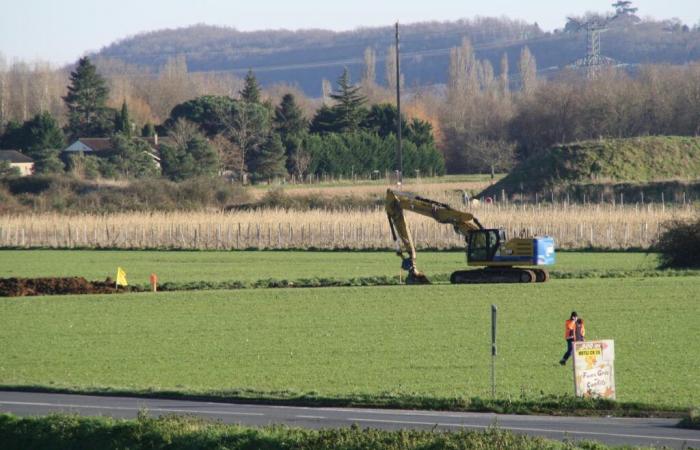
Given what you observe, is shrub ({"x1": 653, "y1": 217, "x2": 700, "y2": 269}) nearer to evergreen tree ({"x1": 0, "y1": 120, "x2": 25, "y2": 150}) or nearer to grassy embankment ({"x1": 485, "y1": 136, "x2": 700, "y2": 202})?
grassy embankment ({"x1": 485, "y1": 136, "x2": 700, "y2": 202})

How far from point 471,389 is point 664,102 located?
107 metres

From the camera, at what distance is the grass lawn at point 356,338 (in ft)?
82.4

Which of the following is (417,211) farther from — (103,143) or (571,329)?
(103,143)

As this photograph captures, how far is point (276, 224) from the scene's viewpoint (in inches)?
2721

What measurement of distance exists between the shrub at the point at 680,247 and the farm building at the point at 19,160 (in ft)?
224

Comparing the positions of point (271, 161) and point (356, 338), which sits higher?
point (271, 161)

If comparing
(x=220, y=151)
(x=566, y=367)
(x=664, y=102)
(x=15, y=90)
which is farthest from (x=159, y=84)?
(x=566, y=367)

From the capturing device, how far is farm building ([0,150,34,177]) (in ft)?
356

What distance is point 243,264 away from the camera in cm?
5844

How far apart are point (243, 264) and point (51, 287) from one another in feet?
44.5

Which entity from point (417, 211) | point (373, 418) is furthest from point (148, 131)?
point (373, 418)

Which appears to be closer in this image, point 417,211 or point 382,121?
point 417,211

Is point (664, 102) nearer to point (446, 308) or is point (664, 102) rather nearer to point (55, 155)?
point (55, 155)

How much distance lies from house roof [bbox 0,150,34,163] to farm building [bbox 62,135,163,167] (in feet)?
12.7
